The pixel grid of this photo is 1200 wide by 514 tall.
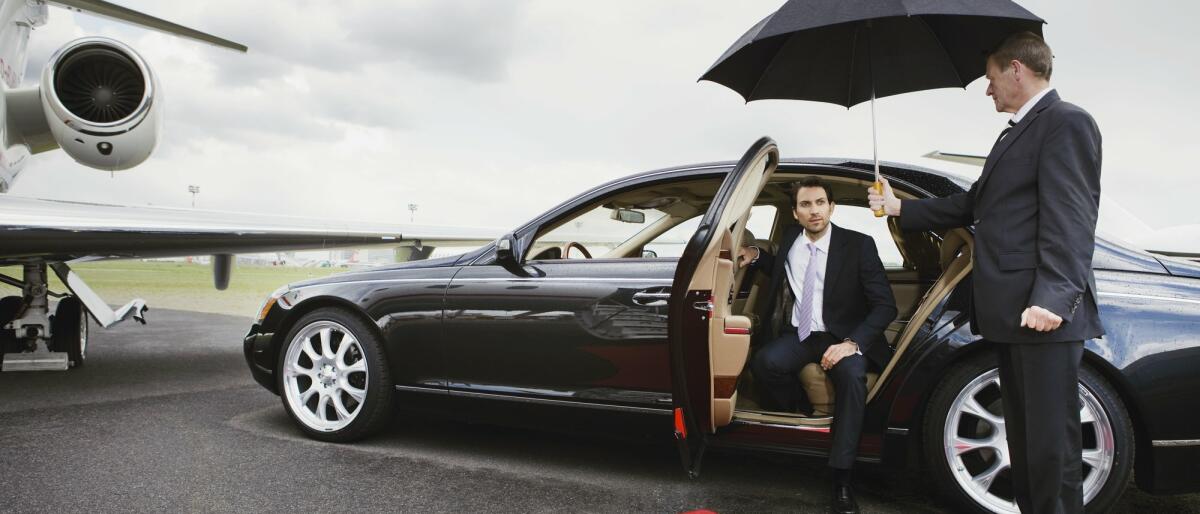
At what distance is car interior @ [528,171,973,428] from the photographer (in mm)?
2982

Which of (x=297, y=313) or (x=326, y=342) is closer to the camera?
(x=326, y=342)

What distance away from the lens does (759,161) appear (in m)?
2.33

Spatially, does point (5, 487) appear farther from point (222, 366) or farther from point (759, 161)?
point (222, 366)

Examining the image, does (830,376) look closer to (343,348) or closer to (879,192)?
(879,192)

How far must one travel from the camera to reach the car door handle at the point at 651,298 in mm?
2883

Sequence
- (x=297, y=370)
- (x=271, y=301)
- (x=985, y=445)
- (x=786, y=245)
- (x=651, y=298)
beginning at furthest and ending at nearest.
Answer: (x=271, y=301) < (x=297, y=370) < (x=786, y=245) < (x=651, y=298) < (x=985, y=445)

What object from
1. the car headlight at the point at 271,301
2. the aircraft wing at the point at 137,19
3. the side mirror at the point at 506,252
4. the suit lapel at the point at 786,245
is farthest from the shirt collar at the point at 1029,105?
the aircraft wing at the point at 137,19

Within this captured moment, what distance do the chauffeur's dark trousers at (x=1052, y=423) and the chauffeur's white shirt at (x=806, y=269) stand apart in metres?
1.07

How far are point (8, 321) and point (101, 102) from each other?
8.15 feet

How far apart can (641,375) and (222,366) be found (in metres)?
5.21

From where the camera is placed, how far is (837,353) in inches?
109

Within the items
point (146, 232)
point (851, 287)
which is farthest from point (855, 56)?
point (146, 232)

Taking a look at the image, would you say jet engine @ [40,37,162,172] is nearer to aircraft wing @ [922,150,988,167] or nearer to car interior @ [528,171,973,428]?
car interior @ [528,171,973,428]

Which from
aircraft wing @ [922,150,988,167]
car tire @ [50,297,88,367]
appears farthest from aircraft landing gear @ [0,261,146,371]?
aircraft wing @ [922,150,988,167]
